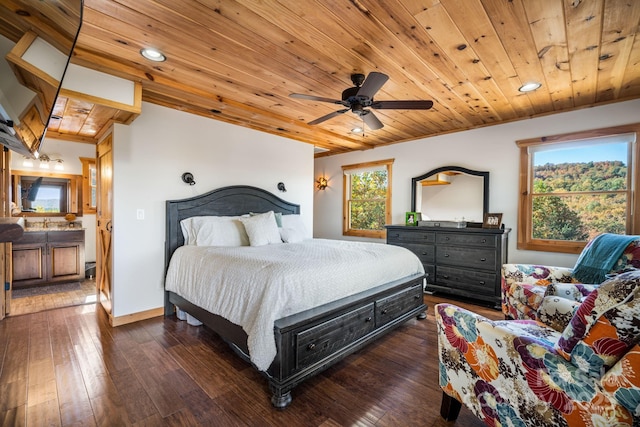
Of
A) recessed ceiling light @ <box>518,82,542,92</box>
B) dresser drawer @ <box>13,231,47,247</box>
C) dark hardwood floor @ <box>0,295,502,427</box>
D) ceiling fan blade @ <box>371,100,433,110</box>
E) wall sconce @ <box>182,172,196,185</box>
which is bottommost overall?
dark hardwood floor @ <box>0,295,502,427</box>

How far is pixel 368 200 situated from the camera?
562 centimetres

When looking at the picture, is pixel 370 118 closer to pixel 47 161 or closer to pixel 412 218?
pixel 412 218

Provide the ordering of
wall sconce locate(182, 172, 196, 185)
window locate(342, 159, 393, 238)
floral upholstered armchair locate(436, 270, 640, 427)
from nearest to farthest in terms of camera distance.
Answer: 1. floral upholstered armchair locate(436, 270, 640, 427)
2. wall sconce locate(182, 172, 196, 185)
3. window locate(342, 159, 393, 238)

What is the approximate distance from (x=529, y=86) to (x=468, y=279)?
7.84ft

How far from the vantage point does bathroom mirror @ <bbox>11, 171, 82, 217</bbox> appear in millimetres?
4523

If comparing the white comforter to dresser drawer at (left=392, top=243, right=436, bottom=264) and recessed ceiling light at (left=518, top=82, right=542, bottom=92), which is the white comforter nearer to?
dresser drawer at (left=392, top=243, right=436, bottom=264)

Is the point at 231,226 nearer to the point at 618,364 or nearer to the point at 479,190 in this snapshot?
the point at 618,364

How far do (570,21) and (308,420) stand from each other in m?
3.04

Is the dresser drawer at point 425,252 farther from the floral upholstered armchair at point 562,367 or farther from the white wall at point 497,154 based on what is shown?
the floral upholstered armchair at point 562,367

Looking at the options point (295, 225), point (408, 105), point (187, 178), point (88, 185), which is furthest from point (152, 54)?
point (88, 185)

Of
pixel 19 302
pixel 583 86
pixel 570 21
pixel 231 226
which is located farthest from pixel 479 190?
pixel 19 302

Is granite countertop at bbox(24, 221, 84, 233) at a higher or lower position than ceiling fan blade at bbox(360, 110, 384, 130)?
lower

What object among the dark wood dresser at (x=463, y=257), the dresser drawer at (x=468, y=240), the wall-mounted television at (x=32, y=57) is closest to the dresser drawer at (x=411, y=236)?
the dark wood dresser at (x=463, y=257)

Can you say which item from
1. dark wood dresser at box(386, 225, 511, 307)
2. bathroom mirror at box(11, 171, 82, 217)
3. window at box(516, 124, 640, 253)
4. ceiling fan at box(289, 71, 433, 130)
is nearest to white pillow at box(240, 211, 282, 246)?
ceiling fan at box(289, 71, 433, 130)
